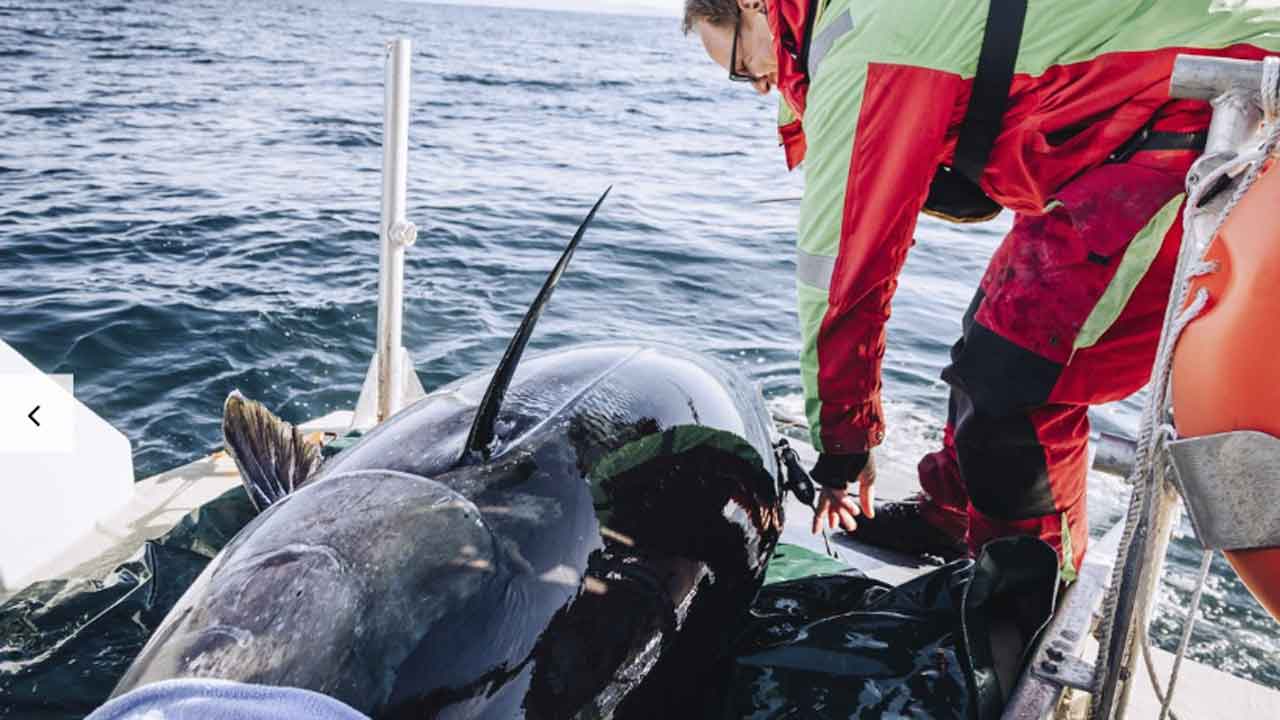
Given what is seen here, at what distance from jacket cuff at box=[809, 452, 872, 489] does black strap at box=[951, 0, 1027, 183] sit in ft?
2.89

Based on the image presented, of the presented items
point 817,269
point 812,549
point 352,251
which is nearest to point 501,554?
point 817,269

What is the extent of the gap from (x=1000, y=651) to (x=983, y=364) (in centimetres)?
81

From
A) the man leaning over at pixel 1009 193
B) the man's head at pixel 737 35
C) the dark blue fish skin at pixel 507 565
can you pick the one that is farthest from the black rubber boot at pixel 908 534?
the man's head at pixel 737 35

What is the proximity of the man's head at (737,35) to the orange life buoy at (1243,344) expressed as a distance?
1566 millimetres

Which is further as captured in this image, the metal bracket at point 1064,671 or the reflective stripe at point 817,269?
the reflective stripe at point 817,269

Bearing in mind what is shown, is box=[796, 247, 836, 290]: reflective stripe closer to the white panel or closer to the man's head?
the man's head

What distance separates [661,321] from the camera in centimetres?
820

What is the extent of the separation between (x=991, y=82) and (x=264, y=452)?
77.8 inches

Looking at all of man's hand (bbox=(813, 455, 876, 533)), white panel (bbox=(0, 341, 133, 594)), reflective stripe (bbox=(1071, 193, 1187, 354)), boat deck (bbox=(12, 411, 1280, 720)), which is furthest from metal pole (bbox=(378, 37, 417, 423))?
reflective stripe (bbox=(1071, 193, 1187, 354))

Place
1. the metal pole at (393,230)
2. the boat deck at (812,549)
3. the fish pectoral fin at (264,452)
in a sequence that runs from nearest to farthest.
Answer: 1. the fish pectoral fin at (264,452)
2. the boat deck at (812,549)
3. the metal pole at (393,230)

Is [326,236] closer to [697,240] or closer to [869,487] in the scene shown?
[697,240]

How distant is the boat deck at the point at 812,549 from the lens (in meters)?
2.81

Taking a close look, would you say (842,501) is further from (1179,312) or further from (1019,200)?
(1179,312)

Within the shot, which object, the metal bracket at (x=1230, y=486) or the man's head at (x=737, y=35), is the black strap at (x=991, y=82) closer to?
the man's head at (x=737, y=35)
